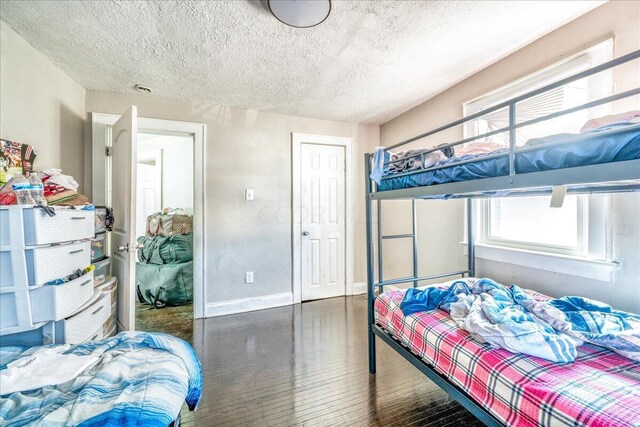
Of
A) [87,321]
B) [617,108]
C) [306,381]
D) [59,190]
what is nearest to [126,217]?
[59,190]

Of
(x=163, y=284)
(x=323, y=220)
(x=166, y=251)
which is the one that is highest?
(x=323, y=220)

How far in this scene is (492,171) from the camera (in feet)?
3.79

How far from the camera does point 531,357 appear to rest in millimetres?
1067

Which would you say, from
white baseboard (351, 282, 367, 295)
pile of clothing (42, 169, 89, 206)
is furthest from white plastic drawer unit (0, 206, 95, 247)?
white baseboard (351, 282, 367, 295)

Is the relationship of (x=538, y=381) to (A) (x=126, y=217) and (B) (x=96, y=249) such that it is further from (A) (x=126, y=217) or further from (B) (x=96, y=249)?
(B) (x=96, y=249)

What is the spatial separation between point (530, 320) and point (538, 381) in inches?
17.6

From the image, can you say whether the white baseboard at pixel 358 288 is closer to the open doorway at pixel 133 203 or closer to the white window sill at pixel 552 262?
the white window sill at pixel 552 262

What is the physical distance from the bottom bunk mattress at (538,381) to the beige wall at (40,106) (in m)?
2.74

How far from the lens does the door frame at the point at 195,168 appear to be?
104 inches

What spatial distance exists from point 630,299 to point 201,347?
9.62 feet

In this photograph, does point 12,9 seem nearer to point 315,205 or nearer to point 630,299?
point 315,205

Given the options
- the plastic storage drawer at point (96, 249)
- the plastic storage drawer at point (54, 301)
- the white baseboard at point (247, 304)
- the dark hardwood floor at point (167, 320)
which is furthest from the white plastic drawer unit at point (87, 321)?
the white baseboard at point (247, 304)

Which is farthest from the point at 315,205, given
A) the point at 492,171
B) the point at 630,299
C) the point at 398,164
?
the point at 630,299

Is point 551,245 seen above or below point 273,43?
below
